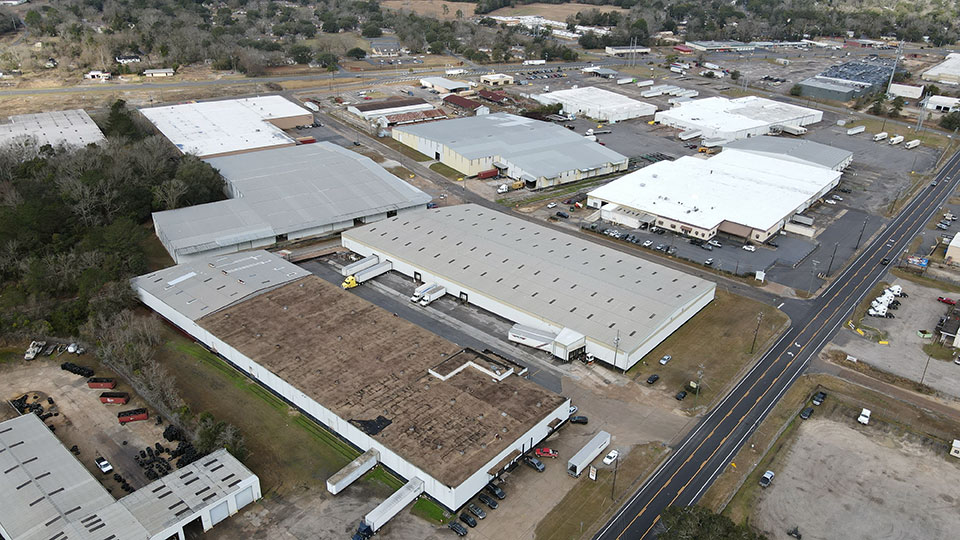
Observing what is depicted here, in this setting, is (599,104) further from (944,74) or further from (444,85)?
(944,74)

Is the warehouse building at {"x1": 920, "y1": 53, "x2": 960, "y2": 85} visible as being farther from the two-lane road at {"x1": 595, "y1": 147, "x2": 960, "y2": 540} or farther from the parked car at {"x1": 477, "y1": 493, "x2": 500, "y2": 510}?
the parked car at {"x1": 477, "y1": 493, "x2": 500, "y2": 510}

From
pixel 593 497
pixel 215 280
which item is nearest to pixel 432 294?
pixel 215 280

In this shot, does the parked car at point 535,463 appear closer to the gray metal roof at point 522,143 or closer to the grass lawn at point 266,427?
the grass lawn at point 266,427

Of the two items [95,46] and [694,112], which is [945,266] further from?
[95,46]

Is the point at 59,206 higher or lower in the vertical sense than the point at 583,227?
higher

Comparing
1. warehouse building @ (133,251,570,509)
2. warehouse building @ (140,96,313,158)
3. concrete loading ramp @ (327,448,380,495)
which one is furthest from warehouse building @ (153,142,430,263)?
concrete loading ramp @ (327,448,380,495)

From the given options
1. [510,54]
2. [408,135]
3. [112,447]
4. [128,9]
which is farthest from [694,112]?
[128,9]
